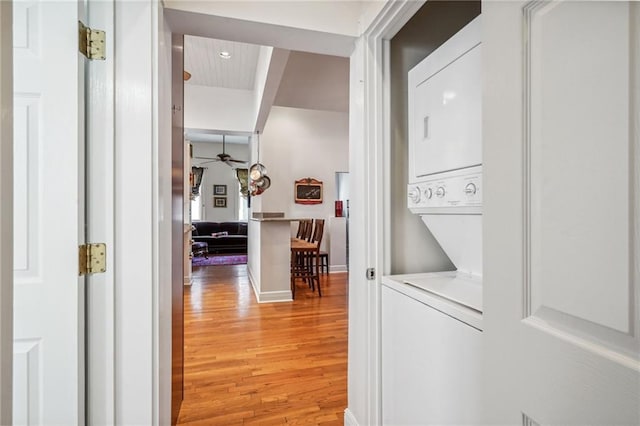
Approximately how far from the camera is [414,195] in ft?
4.54

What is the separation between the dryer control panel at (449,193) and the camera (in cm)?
107

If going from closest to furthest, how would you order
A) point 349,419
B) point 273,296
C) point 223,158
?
point 349,419
point 273,296
point 223,158

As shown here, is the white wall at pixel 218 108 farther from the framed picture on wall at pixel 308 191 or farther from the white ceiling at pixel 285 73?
the framed picture on wall at pixel 308 191

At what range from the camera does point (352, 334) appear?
165 centimetres

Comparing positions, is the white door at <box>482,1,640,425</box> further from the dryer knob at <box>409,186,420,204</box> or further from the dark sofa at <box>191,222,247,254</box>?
the dark sofa at <box>191,222,247,254</box>

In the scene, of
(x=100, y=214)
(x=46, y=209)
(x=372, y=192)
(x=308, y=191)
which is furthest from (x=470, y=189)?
(x=308, y=191)

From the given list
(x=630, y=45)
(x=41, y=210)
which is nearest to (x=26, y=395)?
(x=41, y=210)

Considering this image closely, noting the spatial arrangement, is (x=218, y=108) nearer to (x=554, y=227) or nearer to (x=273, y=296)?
(x=273, y=296)

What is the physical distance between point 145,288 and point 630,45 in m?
1.37

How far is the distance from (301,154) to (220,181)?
5550mm

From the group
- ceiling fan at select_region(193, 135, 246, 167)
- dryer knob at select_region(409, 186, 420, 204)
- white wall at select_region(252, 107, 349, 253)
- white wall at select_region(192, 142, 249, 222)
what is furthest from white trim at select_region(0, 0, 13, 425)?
white wall at select_region(192, 142, 249, 222)

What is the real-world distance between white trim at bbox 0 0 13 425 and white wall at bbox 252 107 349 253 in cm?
491

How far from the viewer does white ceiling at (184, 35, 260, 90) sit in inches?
155

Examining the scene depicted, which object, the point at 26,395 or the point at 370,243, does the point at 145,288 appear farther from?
the point at 370,243
